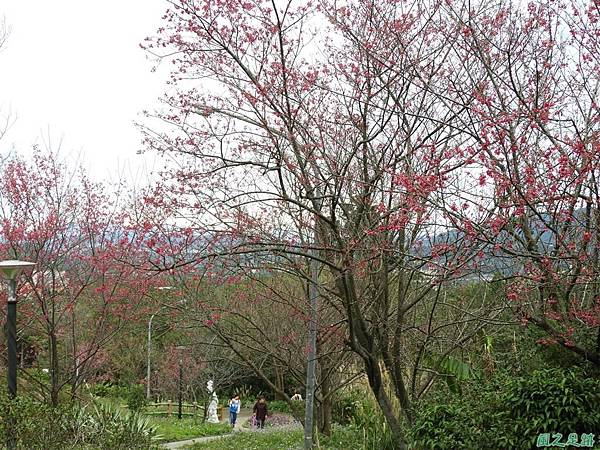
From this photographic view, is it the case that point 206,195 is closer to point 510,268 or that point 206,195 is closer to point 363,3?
point 363,3

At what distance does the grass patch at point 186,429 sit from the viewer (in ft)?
52.2

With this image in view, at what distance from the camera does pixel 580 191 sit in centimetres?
471

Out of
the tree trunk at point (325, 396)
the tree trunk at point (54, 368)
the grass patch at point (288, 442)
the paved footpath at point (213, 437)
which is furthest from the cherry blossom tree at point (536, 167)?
the paved footpath at point (213, 437)

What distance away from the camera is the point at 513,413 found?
6082mm

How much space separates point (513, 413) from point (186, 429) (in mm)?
12726

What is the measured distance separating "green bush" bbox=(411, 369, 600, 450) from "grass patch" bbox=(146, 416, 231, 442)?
393 inches

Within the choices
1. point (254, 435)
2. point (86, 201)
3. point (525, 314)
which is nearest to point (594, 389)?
point (525, 314)

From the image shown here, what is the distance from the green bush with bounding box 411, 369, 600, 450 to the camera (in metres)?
5.58

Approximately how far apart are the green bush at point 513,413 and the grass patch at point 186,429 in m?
9.98

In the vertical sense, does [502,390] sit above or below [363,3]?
below

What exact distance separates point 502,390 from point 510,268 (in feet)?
5.03

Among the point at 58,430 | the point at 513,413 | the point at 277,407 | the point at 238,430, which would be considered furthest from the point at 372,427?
the point at 277,407

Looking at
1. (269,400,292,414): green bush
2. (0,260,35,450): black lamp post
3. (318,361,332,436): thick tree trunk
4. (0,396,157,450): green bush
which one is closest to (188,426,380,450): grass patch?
(318,361,332,436): thick tree trunk

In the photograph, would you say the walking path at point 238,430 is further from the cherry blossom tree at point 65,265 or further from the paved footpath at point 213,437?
the cherry blossom tree at point 65,265
